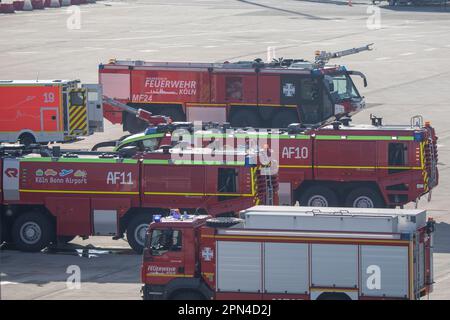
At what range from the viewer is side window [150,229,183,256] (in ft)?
100

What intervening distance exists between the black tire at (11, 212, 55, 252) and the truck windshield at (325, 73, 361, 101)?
19.7 m

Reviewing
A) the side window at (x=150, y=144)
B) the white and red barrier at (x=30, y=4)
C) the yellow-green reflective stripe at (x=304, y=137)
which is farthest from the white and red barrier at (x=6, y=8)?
the yellow-green reflective stripe at (x=304, y=137)

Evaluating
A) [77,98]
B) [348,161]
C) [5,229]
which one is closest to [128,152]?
[5,229]

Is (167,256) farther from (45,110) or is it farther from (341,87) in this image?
(341,87)

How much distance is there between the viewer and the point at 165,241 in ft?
101

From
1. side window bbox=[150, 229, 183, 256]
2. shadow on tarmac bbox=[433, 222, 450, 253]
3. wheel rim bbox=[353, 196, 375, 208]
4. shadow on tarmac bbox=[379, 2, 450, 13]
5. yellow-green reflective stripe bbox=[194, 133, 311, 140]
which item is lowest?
shadow on tarmac bbox=[433, 222, 450, 253]

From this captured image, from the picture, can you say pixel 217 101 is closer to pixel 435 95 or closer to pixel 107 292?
pixel 435 95

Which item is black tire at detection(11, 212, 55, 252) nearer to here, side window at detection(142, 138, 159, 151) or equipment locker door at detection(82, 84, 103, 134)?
side window at detection(142, 138, 159, 151)

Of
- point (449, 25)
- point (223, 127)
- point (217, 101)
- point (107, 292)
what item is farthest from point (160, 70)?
point (449, 25)

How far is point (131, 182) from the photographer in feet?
125

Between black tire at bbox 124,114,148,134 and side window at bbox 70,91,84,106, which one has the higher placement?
side window at bbox 70,91,84,106

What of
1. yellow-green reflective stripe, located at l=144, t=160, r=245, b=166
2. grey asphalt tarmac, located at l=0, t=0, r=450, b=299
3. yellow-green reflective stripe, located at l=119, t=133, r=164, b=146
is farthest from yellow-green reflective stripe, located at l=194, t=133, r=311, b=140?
grey asphalt tarmac, located at l=0, t=0, r=450, b=299

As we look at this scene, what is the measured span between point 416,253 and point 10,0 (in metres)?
90.2

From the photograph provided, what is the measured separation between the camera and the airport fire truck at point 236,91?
55.0 m
